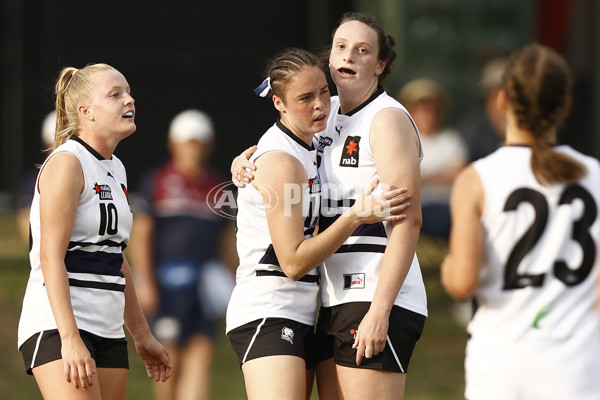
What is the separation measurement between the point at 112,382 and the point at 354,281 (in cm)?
98

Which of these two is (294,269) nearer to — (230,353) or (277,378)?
(277,378)

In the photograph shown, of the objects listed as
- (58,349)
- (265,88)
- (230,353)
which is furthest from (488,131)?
(58,349)

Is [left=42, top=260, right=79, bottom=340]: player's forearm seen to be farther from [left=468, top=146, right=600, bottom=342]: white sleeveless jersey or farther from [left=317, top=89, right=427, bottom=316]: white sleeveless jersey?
[left=468, top=146, right=600, bottom=342]: white sleeveless jersey

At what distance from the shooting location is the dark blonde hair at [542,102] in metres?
3.55

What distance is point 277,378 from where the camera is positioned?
3.75 meters

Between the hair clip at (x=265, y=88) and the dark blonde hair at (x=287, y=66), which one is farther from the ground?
the dark blonde hair at (x=287, y=66)

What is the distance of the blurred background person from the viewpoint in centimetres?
718

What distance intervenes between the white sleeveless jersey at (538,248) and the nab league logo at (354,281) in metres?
0.47

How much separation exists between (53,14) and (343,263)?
9180 millimetres

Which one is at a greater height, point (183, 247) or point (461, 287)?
point (461, 287)

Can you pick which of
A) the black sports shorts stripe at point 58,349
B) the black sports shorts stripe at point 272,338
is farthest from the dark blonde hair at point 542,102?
the black sports shorts stripe at point 58,349

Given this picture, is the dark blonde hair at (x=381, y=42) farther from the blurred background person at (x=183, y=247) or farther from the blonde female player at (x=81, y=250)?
the blurred background person at (x=183, y=247)

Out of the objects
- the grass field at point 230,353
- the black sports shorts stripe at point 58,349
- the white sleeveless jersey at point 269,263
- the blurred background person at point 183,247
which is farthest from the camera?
the grass field at point 230,353

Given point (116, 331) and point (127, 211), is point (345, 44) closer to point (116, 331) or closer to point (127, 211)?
point (127, 211)
